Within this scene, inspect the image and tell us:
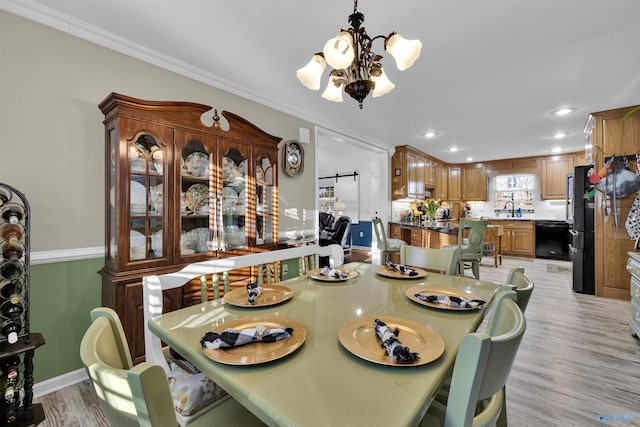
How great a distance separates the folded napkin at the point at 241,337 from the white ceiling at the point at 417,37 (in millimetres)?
1782

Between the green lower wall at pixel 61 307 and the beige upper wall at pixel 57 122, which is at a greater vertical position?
the beige upper wall at pixel 57 122

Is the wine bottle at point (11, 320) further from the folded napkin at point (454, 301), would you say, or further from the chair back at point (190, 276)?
the folded napkin at point (454, 301)

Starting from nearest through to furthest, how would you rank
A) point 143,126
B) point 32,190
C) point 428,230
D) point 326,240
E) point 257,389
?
point 257,389 < point 32,190 < point 143,126 < point 428,230 < point 326,240

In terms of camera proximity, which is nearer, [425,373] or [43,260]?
[425,373]

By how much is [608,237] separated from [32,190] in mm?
→ 5717

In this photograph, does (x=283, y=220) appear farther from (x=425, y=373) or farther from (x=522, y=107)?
(x=522, y=107)

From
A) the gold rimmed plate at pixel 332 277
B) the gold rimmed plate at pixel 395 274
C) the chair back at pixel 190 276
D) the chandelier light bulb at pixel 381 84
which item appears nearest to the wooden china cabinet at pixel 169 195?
the chair back at pixel 190 276

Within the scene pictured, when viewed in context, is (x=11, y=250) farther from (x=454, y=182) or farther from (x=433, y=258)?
(x=454, y=182)

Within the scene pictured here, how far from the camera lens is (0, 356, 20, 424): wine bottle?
1.45 metres

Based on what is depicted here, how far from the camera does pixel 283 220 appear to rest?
3.32 metres

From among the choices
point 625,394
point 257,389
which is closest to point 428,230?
point 625,394

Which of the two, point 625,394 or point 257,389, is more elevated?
point 257,389

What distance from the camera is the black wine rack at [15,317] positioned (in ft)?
4.77

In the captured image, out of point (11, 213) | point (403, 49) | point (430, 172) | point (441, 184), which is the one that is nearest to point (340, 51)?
point (403, 49)
